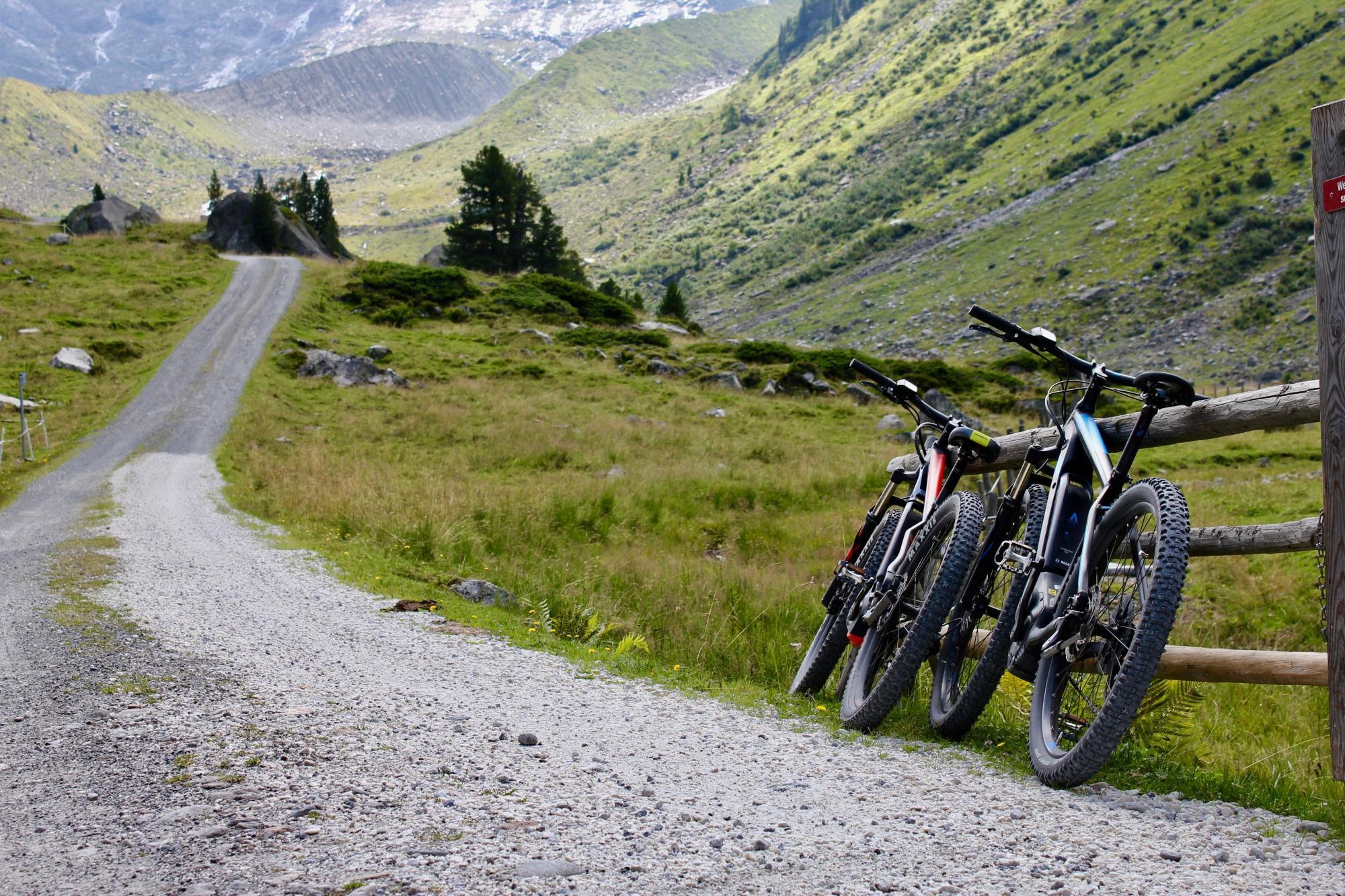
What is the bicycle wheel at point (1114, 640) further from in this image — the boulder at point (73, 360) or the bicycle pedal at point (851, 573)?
the boulder at point (73, 360)

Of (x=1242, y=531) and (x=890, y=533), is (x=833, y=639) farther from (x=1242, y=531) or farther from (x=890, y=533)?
(x=1242, y=531)

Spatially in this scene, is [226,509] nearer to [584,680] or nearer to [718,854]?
[584,680]

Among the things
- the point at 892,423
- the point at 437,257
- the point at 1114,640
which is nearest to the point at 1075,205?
the point at 437,257

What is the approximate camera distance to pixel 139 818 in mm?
3158

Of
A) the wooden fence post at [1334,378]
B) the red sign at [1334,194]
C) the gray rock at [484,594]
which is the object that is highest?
the red sign at [1334,194]

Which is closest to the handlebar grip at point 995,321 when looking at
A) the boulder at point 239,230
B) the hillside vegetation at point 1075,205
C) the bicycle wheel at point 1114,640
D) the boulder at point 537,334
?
the bicycle wheel at point 1114,640

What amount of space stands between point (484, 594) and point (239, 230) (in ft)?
196

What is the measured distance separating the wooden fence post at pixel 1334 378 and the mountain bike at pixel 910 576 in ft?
5.84

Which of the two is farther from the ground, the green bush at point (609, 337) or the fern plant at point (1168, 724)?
the green bush at point (609, 337)

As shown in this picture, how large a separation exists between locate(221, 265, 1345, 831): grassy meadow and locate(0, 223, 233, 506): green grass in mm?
4239

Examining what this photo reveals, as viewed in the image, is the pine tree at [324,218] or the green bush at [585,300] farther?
the pine tree at [324,218]

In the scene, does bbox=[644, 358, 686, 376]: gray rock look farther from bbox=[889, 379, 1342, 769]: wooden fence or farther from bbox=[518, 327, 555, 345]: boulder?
bbox=[889, 379, 1342, 769]: wooden fence

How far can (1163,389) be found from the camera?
4.33 meters

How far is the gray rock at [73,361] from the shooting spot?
29.6 metres
